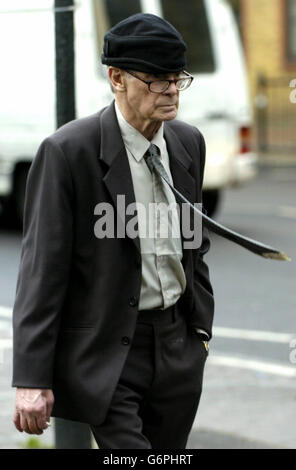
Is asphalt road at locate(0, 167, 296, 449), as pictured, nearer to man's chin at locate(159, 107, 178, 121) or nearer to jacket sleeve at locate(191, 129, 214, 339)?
jacket sleeve at locate(191, 129, 214, 339)

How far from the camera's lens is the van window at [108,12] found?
40.4 feet

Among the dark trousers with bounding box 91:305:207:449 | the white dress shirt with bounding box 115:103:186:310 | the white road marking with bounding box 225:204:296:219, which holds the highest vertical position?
the white dress shirt with bounding box 115:103:186:310

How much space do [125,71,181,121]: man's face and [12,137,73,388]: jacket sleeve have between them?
0.90 ft

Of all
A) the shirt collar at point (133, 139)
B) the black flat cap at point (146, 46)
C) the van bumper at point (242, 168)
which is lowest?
the van bumper at point (242, 168)

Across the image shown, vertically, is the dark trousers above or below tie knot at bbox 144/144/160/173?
below

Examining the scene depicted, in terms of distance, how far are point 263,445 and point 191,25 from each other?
8328 millimetres

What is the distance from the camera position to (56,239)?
3.37 metres

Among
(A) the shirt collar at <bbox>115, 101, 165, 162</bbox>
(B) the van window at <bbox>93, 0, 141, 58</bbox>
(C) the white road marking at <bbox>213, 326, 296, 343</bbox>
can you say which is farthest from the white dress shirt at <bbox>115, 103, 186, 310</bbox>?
(B) the van window at <bbox>93, 0, 141, 58</bbox>

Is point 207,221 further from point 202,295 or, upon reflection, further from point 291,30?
point 291,30

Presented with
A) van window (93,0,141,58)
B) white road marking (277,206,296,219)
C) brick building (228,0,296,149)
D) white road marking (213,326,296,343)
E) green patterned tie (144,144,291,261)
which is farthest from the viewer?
brick building (228,0,296,149)

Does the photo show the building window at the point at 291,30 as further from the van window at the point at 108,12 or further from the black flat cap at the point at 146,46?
the black flat cap at the point at 146,46

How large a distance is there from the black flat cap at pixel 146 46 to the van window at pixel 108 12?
355 inches

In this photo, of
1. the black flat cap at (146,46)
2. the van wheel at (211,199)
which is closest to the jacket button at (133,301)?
the black flat cap at (146,46)

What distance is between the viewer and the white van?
12000mm
